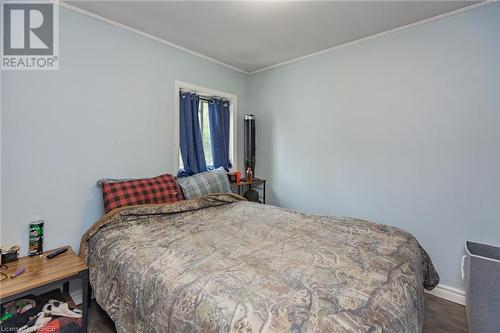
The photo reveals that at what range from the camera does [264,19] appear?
2188 mm

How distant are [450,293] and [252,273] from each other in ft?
6.87

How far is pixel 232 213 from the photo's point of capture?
2.25 meters

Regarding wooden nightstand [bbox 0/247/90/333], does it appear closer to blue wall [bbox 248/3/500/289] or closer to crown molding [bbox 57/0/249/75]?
crown molding [bbox 57/0/249/75]

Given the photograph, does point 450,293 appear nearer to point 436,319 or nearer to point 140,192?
point 436,319

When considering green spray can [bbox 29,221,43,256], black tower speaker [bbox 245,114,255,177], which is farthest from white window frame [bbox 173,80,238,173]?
green spray can [bbox 29,221,43,256]

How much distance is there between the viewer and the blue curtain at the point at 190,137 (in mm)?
2852

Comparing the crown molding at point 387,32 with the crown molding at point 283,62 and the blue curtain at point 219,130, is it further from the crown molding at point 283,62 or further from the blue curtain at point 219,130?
the blue curtain at point 219,130

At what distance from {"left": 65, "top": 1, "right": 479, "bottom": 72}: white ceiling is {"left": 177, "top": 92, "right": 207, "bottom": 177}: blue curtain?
0.62 meters

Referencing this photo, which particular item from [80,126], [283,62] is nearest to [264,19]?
[283,62]

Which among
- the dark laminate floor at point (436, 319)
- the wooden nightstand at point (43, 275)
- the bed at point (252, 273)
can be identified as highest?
the bed at point (252, 273)

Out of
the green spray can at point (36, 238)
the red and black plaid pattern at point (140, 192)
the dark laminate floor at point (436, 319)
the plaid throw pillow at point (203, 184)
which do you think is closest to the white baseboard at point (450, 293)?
the dark laminate floor at point (436, 319)

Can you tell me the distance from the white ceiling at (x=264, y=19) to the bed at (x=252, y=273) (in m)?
1.70

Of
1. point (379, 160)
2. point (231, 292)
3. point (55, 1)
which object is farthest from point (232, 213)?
point (55, 1)

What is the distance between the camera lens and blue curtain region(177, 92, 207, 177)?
9.36ft
